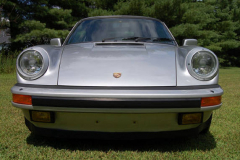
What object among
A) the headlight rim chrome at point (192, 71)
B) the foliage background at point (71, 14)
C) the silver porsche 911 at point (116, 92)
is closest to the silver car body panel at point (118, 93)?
the silver porsche 911 at point (116, 92)

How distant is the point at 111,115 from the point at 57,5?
58.1 feet

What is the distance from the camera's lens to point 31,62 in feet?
6.68

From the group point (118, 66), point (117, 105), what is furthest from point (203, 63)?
point (117, 105)

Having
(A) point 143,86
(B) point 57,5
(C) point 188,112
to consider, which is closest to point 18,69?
(A) point 143,86

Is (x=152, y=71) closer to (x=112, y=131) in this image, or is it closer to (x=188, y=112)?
(x=188, y=112)

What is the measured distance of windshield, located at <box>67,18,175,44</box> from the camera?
9.06 ft

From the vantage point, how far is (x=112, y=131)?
6.32 feet

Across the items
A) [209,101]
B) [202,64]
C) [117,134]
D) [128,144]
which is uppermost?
[202,64]

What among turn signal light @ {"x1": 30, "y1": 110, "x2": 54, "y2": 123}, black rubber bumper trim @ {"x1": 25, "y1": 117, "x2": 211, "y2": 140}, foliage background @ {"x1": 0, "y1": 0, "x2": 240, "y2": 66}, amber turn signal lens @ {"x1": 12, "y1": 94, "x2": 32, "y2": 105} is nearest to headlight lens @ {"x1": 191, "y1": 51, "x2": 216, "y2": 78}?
black rubber bumper trim @ {"x1": 25, "y1": 117, "x2": 211, "y2": 140}

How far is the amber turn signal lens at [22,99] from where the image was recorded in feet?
6.04

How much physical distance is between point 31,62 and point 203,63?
5.05ft

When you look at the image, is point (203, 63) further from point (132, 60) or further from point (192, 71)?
point (132, 60)

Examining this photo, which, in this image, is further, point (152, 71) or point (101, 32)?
point (101, 32)

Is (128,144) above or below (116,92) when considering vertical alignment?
below
